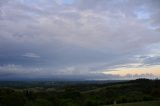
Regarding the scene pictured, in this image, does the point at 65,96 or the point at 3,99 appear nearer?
the point at 3,99

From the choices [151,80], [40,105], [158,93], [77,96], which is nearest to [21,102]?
[40,105]

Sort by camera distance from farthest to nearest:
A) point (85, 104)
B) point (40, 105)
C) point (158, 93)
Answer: point (158, 93), point (85, 104), point (40, 105)

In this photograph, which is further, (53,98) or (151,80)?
(151,80)

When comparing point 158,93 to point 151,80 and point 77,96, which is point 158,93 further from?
point 151,80

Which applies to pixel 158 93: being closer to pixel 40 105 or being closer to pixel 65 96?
pixel 65 96

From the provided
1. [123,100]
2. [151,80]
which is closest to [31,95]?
[123,100]

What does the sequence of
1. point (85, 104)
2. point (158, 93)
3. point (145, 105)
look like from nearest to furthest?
point (145, 105) < point (85, 104) < point (158, 93)

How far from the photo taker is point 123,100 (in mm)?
79938

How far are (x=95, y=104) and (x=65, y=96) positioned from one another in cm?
2451

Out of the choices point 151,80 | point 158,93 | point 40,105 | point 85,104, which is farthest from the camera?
point 151,80

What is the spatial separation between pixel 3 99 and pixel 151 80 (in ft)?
272

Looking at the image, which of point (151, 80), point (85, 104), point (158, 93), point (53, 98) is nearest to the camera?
point (85, 104)

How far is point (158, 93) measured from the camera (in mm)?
99250

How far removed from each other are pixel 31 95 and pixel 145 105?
50.5 meters
